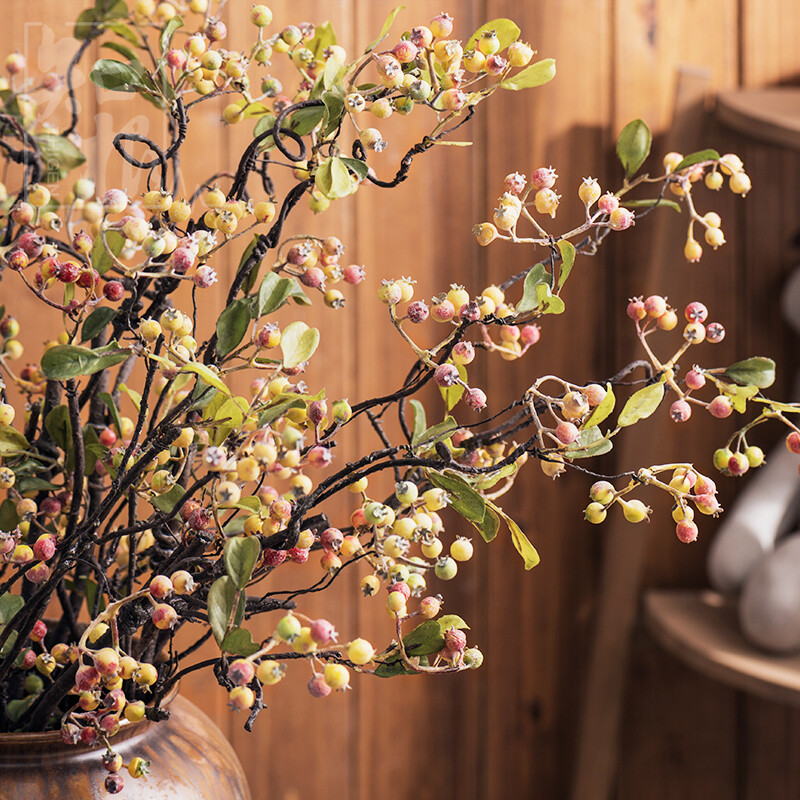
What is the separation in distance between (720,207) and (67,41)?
28.2 inches

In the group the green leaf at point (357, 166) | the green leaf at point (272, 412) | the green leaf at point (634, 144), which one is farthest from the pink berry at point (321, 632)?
the green leaf at point (634, 144)

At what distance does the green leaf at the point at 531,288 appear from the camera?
39 cm

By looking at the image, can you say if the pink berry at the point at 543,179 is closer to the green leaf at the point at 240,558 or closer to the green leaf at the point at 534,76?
the green leaf at the point at 534,76

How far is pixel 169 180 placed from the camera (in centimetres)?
84

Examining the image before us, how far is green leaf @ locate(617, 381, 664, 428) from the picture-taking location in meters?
0.38

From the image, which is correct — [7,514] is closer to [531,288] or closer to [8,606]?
[8,606]

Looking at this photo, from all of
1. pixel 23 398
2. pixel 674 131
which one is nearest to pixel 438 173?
pixel 674 131

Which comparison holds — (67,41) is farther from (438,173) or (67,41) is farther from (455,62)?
(455,62)

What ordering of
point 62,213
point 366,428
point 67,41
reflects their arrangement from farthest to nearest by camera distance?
point 366,428 → point 67,41 → point 62,213

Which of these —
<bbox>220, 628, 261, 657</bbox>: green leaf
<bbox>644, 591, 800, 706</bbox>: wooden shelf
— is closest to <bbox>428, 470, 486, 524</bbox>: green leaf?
<bbox>220, 628, 261, 657</bbox>: green leaf

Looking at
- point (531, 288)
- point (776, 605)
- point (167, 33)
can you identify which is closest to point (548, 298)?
point (531, 288)

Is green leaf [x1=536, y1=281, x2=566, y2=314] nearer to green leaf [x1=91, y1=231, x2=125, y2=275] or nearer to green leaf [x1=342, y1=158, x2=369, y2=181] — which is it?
green leaf [x1=342, y1=158, x2=369, y2=181]

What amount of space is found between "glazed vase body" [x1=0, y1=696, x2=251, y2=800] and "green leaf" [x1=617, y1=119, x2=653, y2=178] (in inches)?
15.8

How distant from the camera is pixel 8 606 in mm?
441
